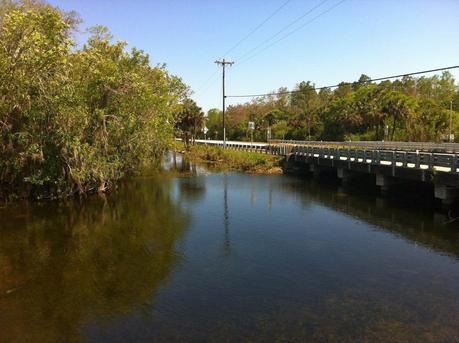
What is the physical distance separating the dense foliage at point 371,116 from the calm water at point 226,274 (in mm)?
31026

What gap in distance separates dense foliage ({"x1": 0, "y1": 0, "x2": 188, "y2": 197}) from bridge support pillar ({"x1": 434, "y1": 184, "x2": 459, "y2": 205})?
64.1 feet

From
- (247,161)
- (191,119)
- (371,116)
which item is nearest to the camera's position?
(247,161)

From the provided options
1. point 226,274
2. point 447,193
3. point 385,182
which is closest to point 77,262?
point 226,274

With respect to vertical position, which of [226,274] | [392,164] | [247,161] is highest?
[392,164]

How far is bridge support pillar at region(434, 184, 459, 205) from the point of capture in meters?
22.7

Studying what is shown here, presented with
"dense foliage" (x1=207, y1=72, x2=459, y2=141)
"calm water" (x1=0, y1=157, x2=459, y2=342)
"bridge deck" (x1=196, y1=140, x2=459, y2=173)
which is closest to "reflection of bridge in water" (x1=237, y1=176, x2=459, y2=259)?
"calm water" (x1=0, y1=157, x2=459, y2=342)

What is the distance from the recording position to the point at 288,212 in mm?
24109

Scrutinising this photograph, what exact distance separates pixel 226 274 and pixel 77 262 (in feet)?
18.2

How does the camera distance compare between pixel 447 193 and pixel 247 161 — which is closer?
pixel 447 193

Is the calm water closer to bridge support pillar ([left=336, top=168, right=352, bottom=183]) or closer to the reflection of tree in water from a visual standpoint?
the reflection of tree in water

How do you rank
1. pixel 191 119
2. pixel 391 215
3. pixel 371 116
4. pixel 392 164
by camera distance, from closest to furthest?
pixel 391 215 < pixel 392 164 < pixel 371 116 < pixel 191 119

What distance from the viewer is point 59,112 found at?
2283cm

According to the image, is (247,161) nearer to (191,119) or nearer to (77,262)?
(77,262)

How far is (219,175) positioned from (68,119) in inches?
836
